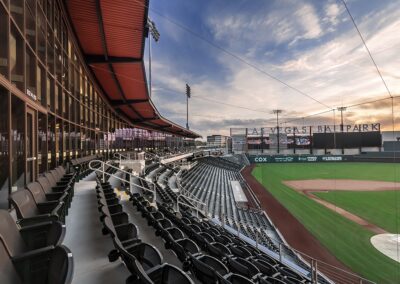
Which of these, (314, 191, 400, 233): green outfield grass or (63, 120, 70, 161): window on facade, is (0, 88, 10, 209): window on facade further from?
(314, 191, 400, 233): green outfield grass

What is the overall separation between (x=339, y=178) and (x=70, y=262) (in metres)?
40.0

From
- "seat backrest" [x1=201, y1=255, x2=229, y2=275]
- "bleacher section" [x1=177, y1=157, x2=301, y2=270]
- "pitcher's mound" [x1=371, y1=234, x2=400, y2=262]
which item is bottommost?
"pitcher's mound" [x1=371, y1=234, x2=400, y2=262]

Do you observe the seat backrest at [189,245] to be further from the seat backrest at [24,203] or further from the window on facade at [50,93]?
the window on facade at [50,93]

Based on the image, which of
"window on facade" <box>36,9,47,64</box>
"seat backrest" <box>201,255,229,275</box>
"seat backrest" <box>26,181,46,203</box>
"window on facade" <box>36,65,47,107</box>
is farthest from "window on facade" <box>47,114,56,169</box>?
"seat backrest" <box>201,255,229,275</box>

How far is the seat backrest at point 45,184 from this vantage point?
5165 mm

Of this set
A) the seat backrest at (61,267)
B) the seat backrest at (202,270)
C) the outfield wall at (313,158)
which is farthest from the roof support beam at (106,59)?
the outfield wall at (313,158)

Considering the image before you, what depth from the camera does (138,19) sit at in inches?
372

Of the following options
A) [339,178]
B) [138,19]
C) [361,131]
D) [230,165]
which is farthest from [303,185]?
[361,131]

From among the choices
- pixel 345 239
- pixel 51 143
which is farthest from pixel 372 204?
pixel 51 143

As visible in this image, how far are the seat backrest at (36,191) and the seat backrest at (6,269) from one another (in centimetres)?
262

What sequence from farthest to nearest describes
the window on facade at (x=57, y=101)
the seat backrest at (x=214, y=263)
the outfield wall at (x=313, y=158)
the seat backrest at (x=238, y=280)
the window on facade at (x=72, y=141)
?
1. the outfield wall at (x=313, y=158)
2. the window on facade at (x=72, y=141)
3. the window on facade at (x=57, y=101)
4. the seat backrest at (x=214, y=263)
5. the seat backrest at (x=238, y=280)

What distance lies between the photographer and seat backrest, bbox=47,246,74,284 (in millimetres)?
Answer: 1534

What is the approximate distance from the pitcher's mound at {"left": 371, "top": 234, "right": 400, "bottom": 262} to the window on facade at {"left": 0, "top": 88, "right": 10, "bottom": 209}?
14486mm

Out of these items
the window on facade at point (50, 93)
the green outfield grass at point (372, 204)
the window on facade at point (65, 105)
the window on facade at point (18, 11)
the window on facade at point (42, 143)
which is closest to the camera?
the window on facade at point (18, 11)
